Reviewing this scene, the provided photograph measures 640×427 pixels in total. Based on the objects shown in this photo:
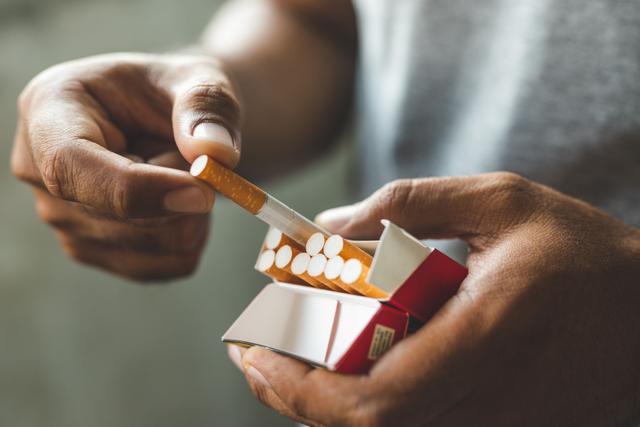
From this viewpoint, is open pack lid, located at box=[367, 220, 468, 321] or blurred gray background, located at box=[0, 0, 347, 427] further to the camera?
blurred gray background, located at box=[0, 0, 347, 427]

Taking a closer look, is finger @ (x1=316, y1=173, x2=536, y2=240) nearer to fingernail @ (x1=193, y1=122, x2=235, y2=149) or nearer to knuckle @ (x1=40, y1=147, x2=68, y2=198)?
fingernail @ (x1=193, y1=122, x2=235, y2=149)

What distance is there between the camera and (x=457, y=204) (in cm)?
44

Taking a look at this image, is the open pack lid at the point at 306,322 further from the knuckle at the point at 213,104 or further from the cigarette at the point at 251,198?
the knuckle at the point at 213,104

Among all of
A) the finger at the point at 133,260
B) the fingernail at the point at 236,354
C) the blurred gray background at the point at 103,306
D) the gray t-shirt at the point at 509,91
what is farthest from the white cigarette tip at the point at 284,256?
the blurred gray background at the point at 103,306

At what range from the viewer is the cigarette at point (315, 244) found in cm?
42

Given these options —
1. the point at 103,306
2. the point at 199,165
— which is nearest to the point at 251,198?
the point at 199,165

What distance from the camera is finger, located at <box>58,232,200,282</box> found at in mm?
611

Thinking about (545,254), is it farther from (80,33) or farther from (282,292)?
(80,33)

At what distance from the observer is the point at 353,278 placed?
39 cm

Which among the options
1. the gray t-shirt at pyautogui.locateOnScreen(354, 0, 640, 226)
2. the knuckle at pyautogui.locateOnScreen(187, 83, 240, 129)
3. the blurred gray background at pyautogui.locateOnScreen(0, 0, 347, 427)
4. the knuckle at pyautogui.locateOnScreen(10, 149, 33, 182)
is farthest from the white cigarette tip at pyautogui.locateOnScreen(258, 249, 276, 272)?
the blurred gray background at pyautogui.locateOnScreen(0, 0, 347, 427)

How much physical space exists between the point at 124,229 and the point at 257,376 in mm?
237

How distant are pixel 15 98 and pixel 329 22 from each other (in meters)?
0.54

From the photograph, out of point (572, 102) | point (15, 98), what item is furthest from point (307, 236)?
point (15, 98)

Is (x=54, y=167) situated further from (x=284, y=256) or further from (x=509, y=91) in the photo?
(x=509, y=91)
